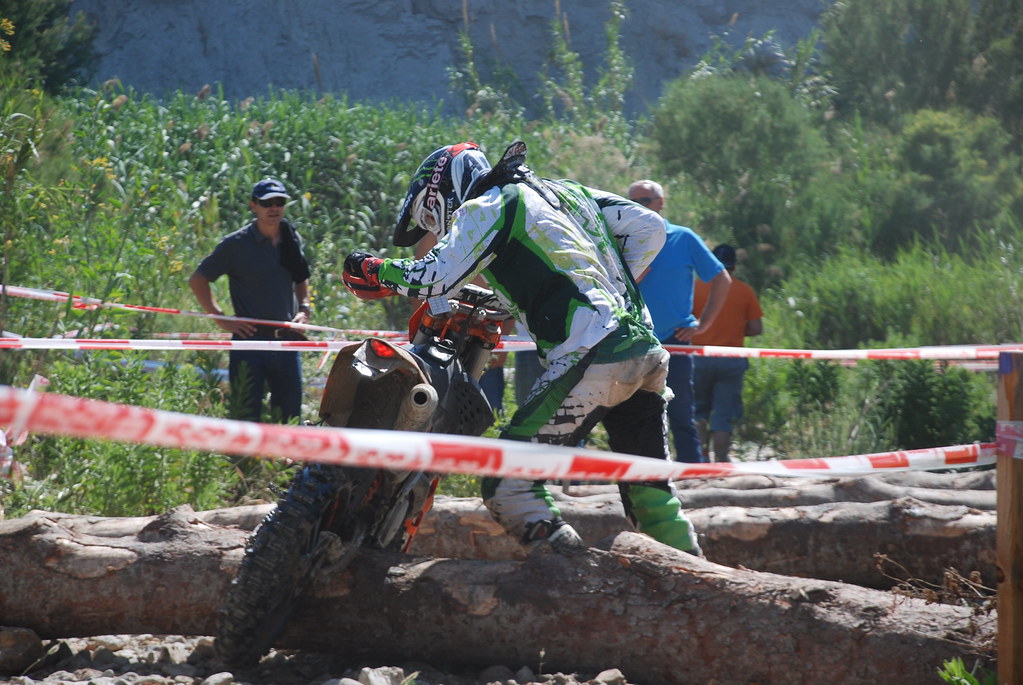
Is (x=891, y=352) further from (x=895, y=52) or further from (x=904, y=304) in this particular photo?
(x=895, y=52)

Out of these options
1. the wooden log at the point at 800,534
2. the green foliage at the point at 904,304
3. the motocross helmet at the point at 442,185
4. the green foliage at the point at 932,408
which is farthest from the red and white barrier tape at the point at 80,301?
the green foliage at the point at 904,304

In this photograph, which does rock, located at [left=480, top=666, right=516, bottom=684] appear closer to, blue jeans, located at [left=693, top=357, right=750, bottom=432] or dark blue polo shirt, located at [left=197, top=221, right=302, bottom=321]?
dark blue polo shirt, located at [left=197, top=221, right=302, bottom=321]

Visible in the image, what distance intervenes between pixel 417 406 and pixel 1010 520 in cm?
177

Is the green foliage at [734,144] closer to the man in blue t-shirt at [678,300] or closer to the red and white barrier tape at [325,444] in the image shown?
the man in blue t-shirt at [678,300]

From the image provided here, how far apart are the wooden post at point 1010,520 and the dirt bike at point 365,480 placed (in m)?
1.70

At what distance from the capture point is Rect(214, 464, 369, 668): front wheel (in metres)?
3.34

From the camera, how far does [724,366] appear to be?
7449 millimetres

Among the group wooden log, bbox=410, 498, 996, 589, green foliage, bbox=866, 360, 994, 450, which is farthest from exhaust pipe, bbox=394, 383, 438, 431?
green foliage, bbox=866, 360, 994, 450

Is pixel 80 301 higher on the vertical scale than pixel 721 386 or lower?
higher

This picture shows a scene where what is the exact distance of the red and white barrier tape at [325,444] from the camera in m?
1.72

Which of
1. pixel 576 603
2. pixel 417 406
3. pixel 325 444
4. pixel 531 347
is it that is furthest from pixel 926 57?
pixel 325 444

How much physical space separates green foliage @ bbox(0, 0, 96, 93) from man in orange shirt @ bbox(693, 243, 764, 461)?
26.7 ft

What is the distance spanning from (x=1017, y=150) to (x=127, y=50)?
662 inches

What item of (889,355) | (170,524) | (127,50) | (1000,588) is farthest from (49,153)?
(127,50)
